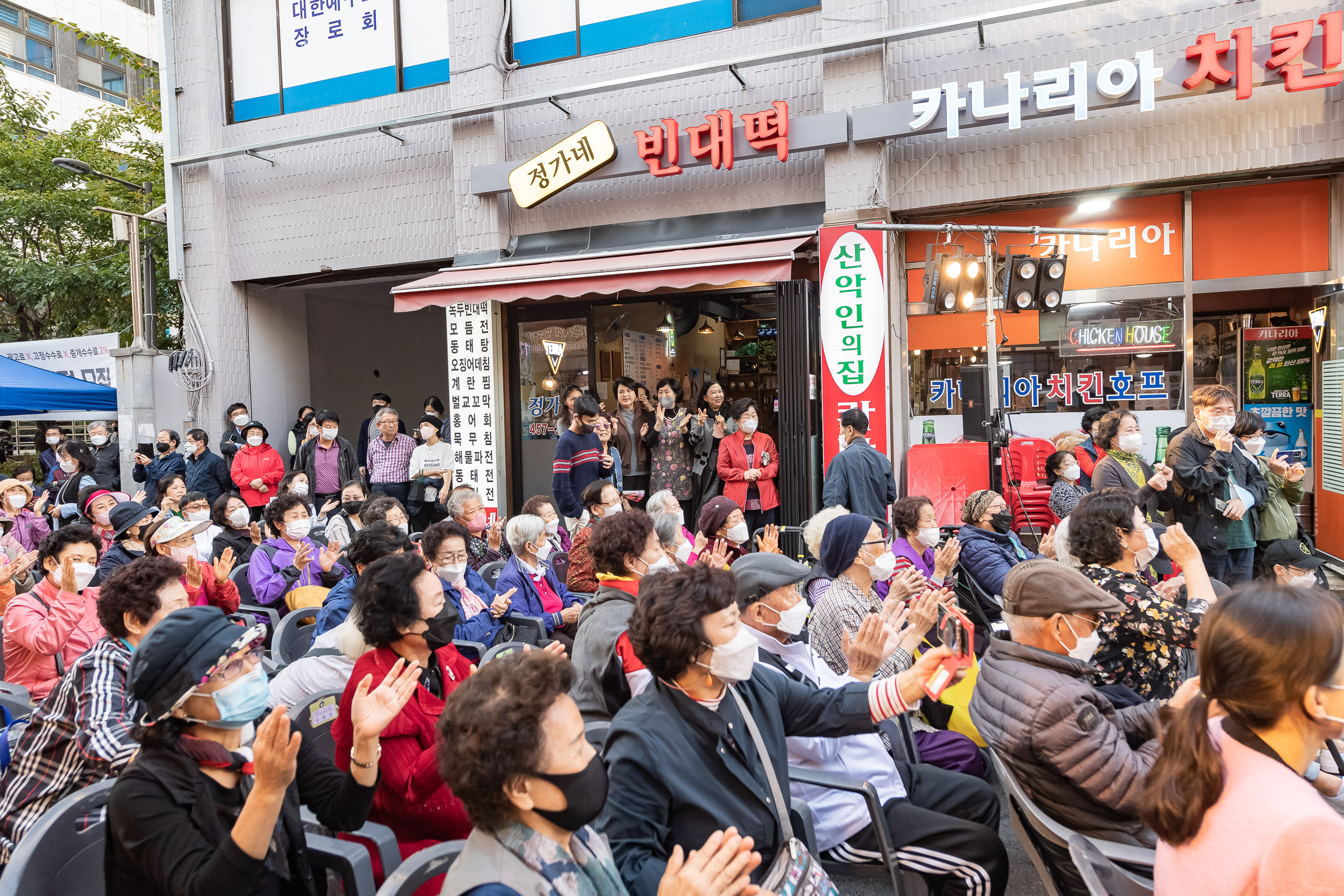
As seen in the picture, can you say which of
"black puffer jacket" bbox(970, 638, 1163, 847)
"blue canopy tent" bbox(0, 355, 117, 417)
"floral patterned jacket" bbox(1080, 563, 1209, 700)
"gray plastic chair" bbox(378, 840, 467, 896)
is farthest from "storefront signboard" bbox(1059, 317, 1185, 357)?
"blue canopy tent" bbox(0, 355, 117, 417)

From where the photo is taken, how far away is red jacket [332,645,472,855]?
8.14 ft

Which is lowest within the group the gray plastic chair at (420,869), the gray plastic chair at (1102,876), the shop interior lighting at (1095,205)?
the gray plastic chair at (1102,876)

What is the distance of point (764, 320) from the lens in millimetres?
11078

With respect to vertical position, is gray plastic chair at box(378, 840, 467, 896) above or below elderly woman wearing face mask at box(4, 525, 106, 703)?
below

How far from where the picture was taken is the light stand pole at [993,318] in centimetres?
763

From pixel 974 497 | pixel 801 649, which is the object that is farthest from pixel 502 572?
pixel 974 497

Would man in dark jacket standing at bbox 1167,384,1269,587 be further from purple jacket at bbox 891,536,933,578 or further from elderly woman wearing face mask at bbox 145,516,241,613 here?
elderly woman wearing face mask at bbox 145,516,241,613

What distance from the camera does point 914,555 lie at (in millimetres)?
4785

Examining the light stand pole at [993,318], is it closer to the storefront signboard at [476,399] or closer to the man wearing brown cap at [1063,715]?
the storefront signboard at [476,399]

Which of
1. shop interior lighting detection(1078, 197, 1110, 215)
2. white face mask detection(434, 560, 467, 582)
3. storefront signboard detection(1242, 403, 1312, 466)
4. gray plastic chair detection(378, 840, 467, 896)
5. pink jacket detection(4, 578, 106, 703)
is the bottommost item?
gray plastic chair detection(378, 840, 467, 896)

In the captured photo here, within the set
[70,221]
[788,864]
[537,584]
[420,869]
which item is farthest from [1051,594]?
[70,221]

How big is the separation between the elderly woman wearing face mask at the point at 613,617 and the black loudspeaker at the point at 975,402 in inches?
205

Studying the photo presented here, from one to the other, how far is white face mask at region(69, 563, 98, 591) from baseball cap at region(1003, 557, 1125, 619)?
4.24 meters

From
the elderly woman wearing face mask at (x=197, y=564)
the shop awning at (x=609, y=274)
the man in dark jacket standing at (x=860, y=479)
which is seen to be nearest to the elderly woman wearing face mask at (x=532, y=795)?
the elderly woman wearing face mask at (x=197, y=564)
